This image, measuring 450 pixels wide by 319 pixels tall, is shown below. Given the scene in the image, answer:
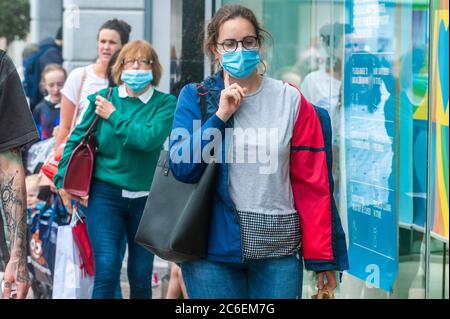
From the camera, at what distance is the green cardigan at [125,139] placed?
587 centimetres

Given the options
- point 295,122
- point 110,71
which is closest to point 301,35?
point 110,71

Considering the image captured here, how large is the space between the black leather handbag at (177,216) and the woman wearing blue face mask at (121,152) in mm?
1514

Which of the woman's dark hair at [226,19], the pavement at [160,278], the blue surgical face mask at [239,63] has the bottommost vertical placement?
the pavement at [160,278]

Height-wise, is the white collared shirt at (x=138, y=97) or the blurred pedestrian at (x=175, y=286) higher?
the white collared shirt at (x=138, y=97)

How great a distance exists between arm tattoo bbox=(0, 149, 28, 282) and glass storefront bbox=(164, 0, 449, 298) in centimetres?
205

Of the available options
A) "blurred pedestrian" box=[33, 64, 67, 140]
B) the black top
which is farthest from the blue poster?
A: "blurred pedestrian" box=[33, 64, 67, 140]

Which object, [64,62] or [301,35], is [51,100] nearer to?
[64,62]

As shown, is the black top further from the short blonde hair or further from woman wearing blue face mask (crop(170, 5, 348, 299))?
the short blonde hair

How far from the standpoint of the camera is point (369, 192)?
18.5 feet

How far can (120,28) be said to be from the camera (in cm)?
711

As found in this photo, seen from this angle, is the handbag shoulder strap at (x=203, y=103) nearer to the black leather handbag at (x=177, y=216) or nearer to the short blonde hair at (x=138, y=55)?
the black leather handbag at (x=177, y=216)

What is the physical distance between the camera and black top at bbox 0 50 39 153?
413 cm

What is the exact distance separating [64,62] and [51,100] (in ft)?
1.20

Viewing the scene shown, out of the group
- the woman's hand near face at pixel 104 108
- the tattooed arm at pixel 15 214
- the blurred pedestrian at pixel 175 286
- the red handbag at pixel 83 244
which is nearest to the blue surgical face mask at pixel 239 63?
the tattooed arm at pixel 15 214
